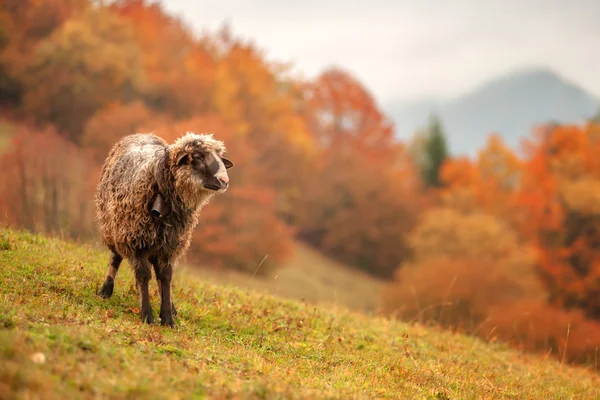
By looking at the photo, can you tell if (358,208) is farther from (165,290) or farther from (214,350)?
(214,350)

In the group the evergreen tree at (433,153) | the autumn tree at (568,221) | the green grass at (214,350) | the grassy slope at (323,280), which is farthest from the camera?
the evergreen tree at (433,153)

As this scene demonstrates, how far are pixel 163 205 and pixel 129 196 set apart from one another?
0.58 m

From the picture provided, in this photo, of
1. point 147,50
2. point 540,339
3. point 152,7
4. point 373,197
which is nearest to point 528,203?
point 373,197

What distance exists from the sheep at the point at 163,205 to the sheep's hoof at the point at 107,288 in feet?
0.16

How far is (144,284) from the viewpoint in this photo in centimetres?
809

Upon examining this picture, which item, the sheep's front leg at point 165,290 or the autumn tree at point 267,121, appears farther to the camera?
the autumn tree at point 267,121

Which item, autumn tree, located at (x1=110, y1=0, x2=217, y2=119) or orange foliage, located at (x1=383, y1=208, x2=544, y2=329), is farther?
autumn tree, located at (x1=110, y1=0, x2=217, y2=119)

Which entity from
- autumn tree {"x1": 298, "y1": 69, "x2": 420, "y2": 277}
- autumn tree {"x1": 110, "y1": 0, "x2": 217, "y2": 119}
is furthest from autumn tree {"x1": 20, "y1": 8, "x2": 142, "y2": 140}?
autumn tree {"x1": 298, "y1": 69, "x2": 420, "y2": 277}

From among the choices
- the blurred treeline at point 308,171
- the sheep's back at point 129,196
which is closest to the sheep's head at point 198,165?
the sheep's back at point 129,196

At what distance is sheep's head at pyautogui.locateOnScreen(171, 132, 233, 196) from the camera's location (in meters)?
8.01

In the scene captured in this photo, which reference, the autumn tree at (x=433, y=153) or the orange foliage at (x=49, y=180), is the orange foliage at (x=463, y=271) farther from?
the orange foliage at (x=49, y=180)

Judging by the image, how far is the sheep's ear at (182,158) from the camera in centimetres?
805

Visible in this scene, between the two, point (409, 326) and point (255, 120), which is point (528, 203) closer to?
point (255, 120)

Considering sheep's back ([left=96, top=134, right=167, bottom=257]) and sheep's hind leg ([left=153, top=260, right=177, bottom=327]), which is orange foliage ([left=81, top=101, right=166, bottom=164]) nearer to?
sheep's back ([left=96, top=134, right=167, bottom=257])
